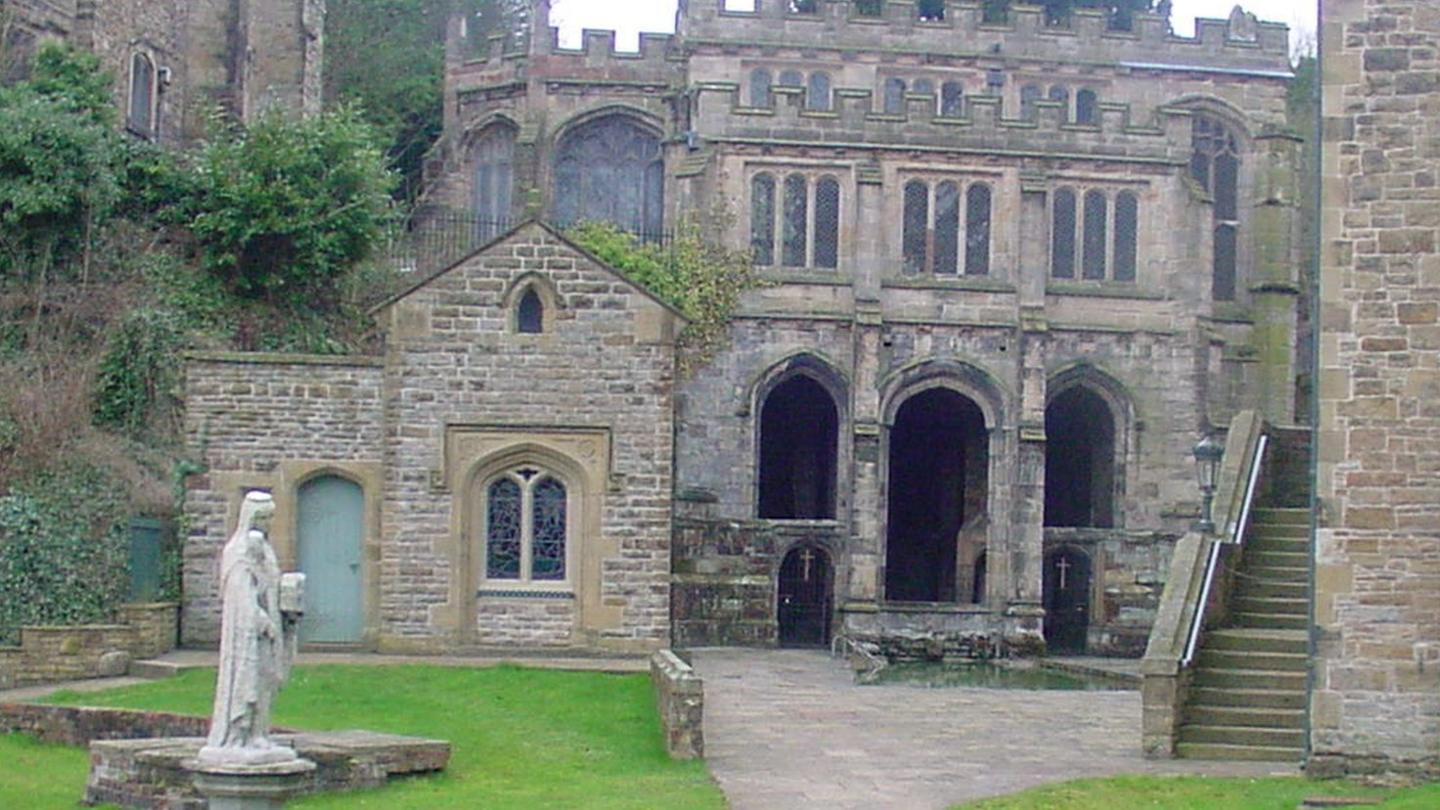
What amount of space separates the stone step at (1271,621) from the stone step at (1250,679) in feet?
4.38

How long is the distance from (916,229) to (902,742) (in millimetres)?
22065

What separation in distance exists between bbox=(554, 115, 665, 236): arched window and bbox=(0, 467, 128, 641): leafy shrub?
2305cm

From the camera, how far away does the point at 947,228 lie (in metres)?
43.8

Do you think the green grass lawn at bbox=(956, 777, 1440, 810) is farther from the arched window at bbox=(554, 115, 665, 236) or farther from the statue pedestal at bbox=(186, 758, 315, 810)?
the arched window at bbox=(554, 115, 665, 236)

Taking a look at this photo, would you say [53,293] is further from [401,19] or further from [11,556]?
[401,19]

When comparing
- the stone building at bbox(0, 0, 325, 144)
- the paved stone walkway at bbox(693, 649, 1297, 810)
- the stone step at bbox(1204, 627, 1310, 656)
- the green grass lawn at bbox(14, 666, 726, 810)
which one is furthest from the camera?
the stone building at bbox(0, 0, 325, 144)

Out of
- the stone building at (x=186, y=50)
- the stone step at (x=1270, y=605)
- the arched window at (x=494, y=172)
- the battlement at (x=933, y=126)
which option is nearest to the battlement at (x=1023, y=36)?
the arched window at (x=494, y=172)

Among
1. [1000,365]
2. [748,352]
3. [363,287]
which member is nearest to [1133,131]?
[1000,365]

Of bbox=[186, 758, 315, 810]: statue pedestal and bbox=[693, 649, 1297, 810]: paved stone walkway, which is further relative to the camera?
bbox=[693, 649, 1297, 810]: paved stone walkway

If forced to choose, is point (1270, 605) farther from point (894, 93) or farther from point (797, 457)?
point (894, 93)

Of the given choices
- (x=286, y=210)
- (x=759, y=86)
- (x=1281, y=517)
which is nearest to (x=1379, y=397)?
(x=1281, y=517)

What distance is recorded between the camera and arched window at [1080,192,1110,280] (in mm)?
44406

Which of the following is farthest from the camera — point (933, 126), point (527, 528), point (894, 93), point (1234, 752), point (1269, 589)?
point (894, 93)

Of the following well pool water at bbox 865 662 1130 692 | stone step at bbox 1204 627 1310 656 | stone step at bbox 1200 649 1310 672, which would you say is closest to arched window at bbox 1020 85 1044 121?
well pool water at bbox 865 662 1130 692
